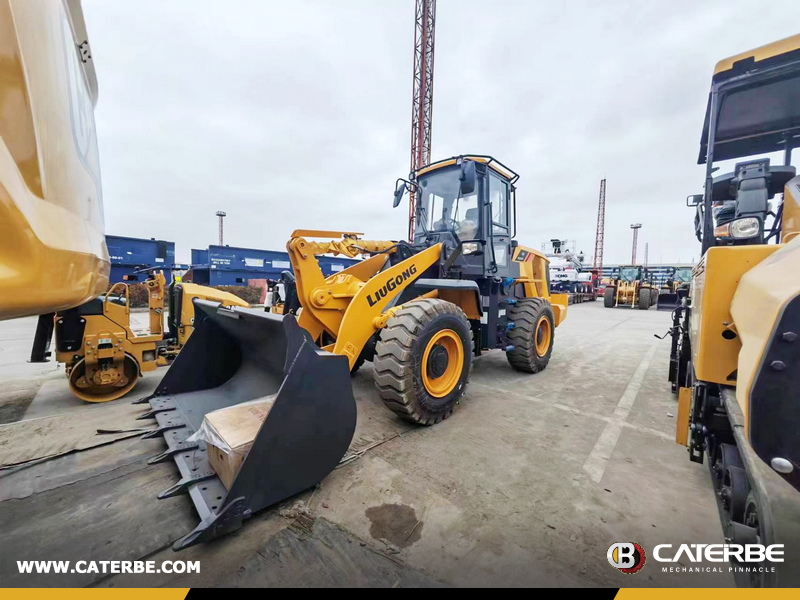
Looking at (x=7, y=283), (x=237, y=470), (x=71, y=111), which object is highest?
(x=71, y=111)

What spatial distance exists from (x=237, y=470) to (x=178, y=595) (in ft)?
1.71

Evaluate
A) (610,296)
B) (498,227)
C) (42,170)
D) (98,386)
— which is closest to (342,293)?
(42,170)

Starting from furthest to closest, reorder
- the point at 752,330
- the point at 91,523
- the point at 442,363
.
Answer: the point at 442,363
the point at 91,523
the point at 752,330

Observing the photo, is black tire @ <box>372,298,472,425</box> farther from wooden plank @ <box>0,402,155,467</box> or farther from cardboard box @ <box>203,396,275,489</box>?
wooden plank @ <box>0,402,155,467</box>

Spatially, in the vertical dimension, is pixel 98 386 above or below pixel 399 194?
below

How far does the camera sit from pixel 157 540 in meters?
1.70

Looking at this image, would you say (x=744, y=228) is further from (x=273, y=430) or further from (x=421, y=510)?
(x=273, y=430)

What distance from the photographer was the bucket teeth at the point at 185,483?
1.83m

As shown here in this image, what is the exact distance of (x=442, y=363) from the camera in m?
3.26

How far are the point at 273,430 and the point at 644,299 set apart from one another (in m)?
20.6

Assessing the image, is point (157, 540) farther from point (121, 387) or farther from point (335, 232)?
point (121, 387)

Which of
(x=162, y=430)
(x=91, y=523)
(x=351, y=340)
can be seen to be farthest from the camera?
(x=351, y=340)

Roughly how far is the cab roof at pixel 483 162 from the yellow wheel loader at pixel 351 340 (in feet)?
0.06

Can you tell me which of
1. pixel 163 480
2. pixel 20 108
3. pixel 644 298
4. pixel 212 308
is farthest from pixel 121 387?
pixel 644 298
